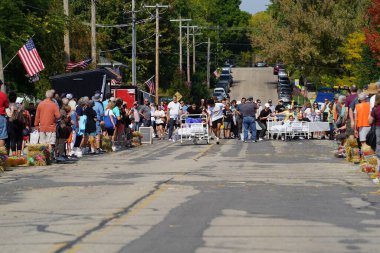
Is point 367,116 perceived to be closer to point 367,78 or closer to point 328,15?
point 367,78

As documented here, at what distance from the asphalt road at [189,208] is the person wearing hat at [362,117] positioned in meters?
0.92

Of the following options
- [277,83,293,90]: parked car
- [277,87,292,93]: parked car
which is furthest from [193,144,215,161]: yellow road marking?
[277,83,293,90]: parked car

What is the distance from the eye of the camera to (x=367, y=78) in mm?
56562

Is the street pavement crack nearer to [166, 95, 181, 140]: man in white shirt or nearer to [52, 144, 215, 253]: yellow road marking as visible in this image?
[52, 144, 215, 253]: yellow road marking

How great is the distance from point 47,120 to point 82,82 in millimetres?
14871

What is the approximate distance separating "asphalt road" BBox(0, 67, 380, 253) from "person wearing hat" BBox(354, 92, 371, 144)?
36.1 inches

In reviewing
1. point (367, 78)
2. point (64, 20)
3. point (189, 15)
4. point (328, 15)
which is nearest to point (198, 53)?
point (189, 15)

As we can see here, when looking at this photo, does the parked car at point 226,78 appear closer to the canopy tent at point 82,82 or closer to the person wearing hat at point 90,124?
the canopy tent at point 82,82

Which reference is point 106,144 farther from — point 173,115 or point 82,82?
point 173,115

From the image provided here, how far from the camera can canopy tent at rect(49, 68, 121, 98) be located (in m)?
39.8

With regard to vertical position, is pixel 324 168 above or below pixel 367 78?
below

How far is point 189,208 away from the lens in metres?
14.6

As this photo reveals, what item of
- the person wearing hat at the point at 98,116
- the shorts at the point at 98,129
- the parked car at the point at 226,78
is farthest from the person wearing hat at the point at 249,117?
the parked car at the point at 226,78

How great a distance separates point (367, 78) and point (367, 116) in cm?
3476
